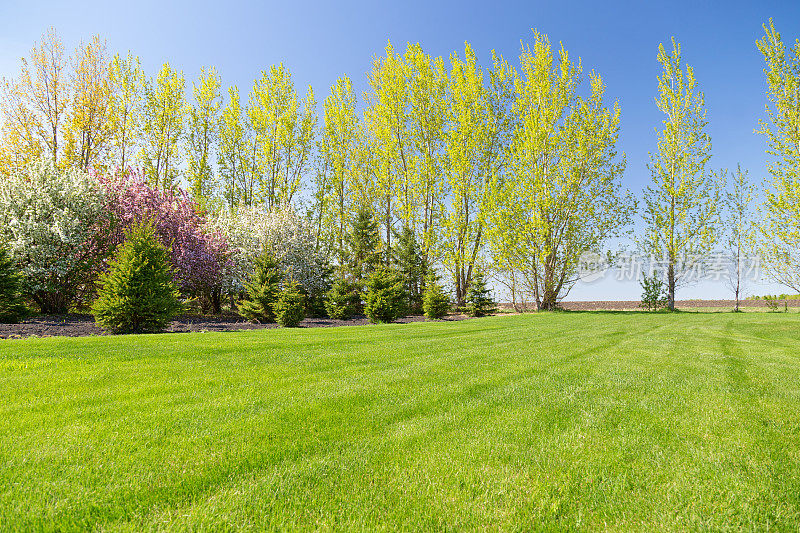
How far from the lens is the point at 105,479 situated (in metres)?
2.41

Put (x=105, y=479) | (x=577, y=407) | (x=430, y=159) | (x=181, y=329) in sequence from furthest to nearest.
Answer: (x=430, y=159) → (x=181, y=329) → (x=577, y=407) → (x=105, y=479)

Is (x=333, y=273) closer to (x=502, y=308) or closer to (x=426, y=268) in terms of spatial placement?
(x=426, y=268)

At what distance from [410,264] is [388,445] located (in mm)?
18627

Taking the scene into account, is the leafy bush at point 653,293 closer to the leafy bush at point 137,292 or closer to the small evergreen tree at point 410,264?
the small evergreen tree at point 410,264

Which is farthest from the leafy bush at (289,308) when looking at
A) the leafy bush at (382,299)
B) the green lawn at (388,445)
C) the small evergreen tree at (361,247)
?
the small evergreen tree at (361,247)

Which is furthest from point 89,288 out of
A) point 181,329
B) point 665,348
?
point 665,348

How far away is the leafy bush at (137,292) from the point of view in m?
9.62

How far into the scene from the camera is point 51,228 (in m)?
12.5

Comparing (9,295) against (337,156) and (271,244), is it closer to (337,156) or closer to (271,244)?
(271,244)

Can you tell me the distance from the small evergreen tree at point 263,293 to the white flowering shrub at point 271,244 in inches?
130

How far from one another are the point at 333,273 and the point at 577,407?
18.3 meters

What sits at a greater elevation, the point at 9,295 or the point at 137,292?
the point at 137,292

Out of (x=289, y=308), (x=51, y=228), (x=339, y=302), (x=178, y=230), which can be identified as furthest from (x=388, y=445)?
(x=178, y=230)

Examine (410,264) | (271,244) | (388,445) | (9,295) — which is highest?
(271,244)
